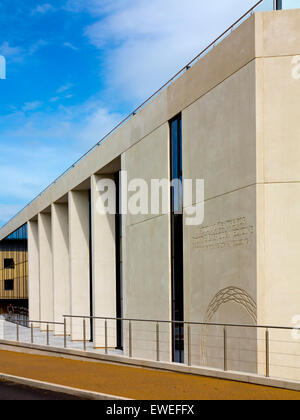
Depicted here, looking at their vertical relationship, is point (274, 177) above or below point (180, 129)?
below

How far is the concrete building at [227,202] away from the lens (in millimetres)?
13531

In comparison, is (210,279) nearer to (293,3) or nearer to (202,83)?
(202,83)

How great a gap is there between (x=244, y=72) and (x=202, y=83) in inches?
87.2

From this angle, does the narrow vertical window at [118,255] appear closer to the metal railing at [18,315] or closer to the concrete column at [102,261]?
the concrete column at [102,261]

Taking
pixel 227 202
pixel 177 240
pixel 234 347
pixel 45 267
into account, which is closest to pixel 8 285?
pixel 45 267

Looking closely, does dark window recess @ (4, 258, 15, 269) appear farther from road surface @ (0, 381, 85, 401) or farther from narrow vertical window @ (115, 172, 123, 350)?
road surface @ (0, 381, 85, 401)

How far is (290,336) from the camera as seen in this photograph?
13094mm

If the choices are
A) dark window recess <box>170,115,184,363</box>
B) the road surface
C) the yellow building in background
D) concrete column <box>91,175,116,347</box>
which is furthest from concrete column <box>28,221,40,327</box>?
the road surface

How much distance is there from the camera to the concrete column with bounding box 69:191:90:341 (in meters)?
29.6

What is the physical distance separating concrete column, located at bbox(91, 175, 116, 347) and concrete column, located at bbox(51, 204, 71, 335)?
7910mm

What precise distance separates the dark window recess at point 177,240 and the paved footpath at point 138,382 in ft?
10.8

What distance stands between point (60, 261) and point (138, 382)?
22.5 metres
